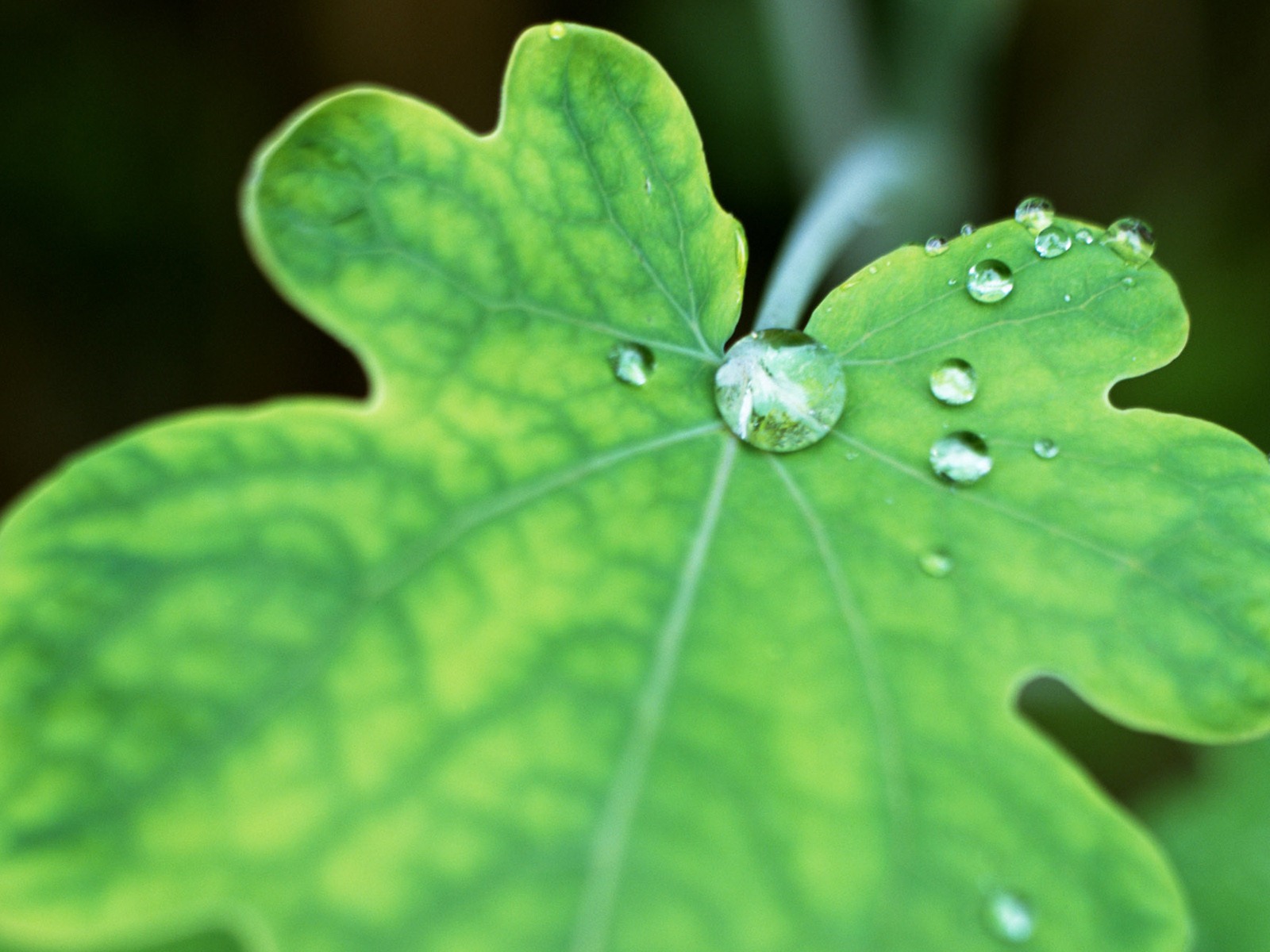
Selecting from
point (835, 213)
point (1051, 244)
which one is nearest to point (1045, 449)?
point (1051, 244)

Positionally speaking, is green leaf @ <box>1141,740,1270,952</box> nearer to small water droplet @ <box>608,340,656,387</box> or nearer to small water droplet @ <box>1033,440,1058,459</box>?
small water droplet @ <box>1033,440,1058,459</box>

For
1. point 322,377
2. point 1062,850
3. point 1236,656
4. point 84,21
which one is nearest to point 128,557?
point 1062,850

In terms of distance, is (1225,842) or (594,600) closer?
(594,600)

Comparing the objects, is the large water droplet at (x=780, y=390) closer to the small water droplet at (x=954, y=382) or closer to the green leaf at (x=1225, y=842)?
the small water droplet at (x=954, y=382)

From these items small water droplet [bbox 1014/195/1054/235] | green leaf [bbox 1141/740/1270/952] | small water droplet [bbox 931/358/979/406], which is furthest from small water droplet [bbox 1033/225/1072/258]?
green leaf [bbox 1141/740/1270/952]

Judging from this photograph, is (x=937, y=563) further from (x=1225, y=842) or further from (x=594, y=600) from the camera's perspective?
(x=1225, y=842)
